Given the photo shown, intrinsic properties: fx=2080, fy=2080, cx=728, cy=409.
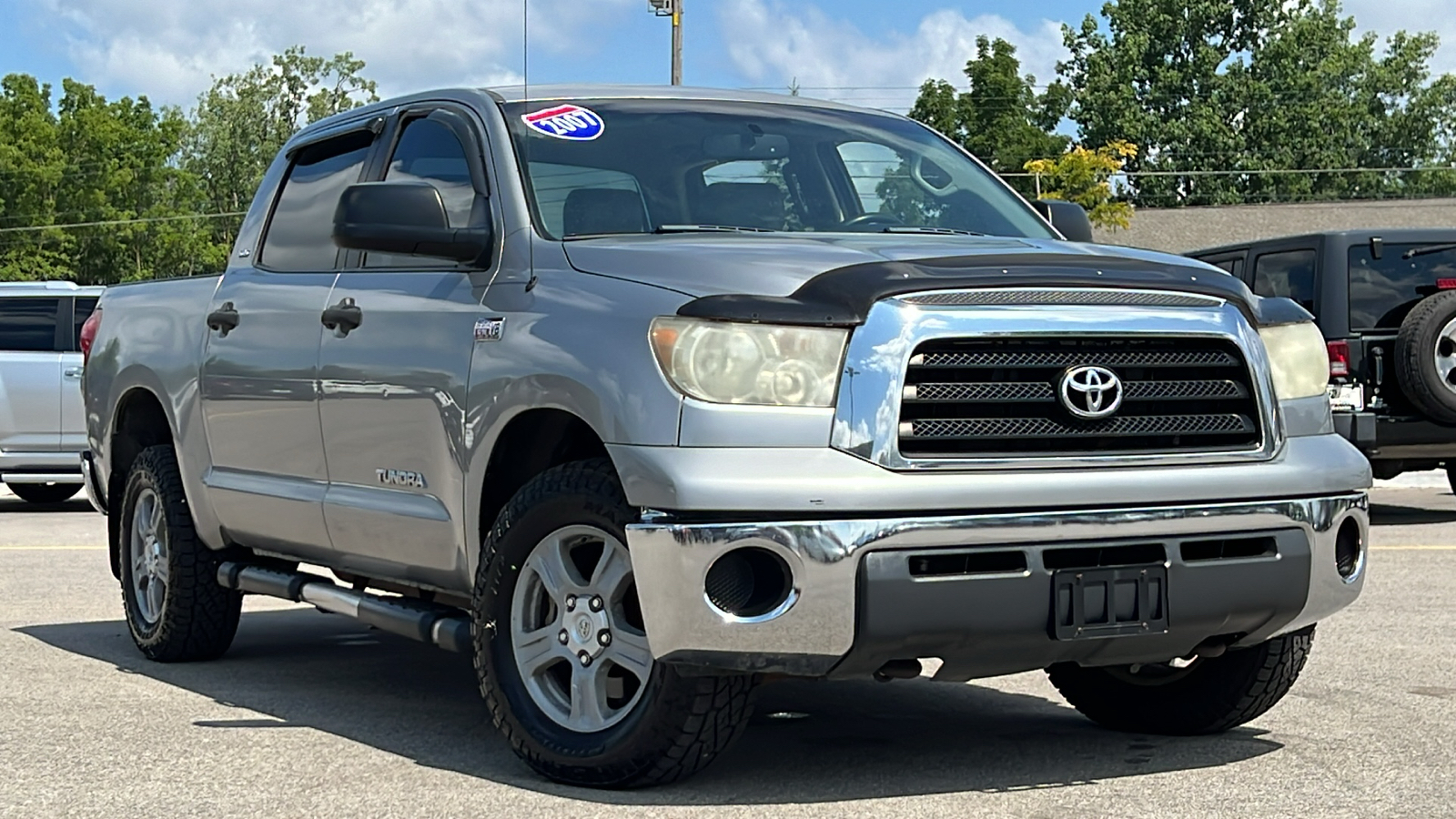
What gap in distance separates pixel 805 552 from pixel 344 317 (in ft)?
7.44

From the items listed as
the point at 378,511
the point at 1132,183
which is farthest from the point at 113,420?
the point at 1132,183

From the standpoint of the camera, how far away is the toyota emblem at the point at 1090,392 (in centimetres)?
504

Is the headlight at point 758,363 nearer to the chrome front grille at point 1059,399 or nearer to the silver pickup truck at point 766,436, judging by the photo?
Result: the silver pickup truck at point 766,436

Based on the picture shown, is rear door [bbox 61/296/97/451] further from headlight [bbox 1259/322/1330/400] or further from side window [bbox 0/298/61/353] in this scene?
headlight [bbox 1259/322/1330/400]

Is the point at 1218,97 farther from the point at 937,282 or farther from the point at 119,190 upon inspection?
the point at 937,282

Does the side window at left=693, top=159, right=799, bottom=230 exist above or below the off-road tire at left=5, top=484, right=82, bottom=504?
above

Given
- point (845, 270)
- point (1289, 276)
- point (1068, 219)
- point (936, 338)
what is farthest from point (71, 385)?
point (936, 338)

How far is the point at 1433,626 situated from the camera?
855 cm

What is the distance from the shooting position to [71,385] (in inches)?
667

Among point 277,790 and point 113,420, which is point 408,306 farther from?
point 113,420

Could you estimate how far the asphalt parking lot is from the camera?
17.0ft

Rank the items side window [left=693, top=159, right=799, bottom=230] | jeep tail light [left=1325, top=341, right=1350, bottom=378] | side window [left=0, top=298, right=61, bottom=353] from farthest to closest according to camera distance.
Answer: side window [left=0, top=298, right=61, bottom=353]
jeep tail light [left=1325, top=341, right=1350, bottom=378]
side window [left=693, top=159, right=799, bottom=230]

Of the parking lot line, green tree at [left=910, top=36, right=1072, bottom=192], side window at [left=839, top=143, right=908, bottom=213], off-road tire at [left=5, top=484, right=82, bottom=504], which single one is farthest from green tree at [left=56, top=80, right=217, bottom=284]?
side window at [left=839, top=143, right=908, bottom=213]

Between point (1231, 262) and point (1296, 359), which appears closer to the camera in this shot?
point (1296, 359)
